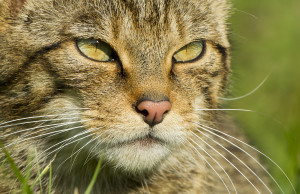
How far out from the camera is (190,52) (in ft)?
13.0

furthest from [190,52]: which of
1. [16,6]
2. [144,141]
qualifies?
[16,6]

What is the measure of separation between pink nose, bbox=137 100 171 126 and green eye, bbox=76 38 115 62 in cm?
45

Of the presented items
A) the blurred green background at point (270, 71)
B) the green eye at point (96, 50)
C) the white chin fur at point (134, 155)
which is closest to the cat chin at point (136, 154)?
the white chin fur at point (134, 155)

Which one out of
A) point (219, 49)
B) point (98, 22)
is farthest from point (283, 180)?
point (98, 22)

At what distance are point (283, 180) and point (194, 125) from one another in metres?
1.46

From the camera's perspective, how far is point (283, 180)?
488 centimetres

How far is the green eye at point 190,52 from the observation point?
3906 millimetres

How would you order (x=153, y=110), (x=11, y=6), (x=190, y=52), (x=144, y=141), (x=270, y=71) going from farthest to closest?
(x=270, y=71), (x=190, y=52), (x=11, y=6), (x=144, y=141), (x=153, y=110)

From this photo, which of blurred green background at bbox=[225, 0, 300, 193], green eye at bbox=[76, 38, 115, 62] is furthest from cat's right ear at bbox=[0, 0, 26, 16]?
blurred green background at bbox=[225, 0, 300, 193]

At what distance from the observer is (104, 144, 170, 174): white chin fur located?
354 centimetres

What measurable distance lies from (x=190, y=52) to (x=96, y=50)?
0.67 meters

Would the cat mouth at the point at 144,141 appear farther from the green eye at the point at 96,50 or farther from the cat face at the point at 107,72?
the green eye at the point at 96,50

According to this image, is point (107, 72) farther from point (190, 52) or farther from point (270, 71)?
point (270, 71)

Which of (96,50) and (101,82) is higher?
(96,50)
